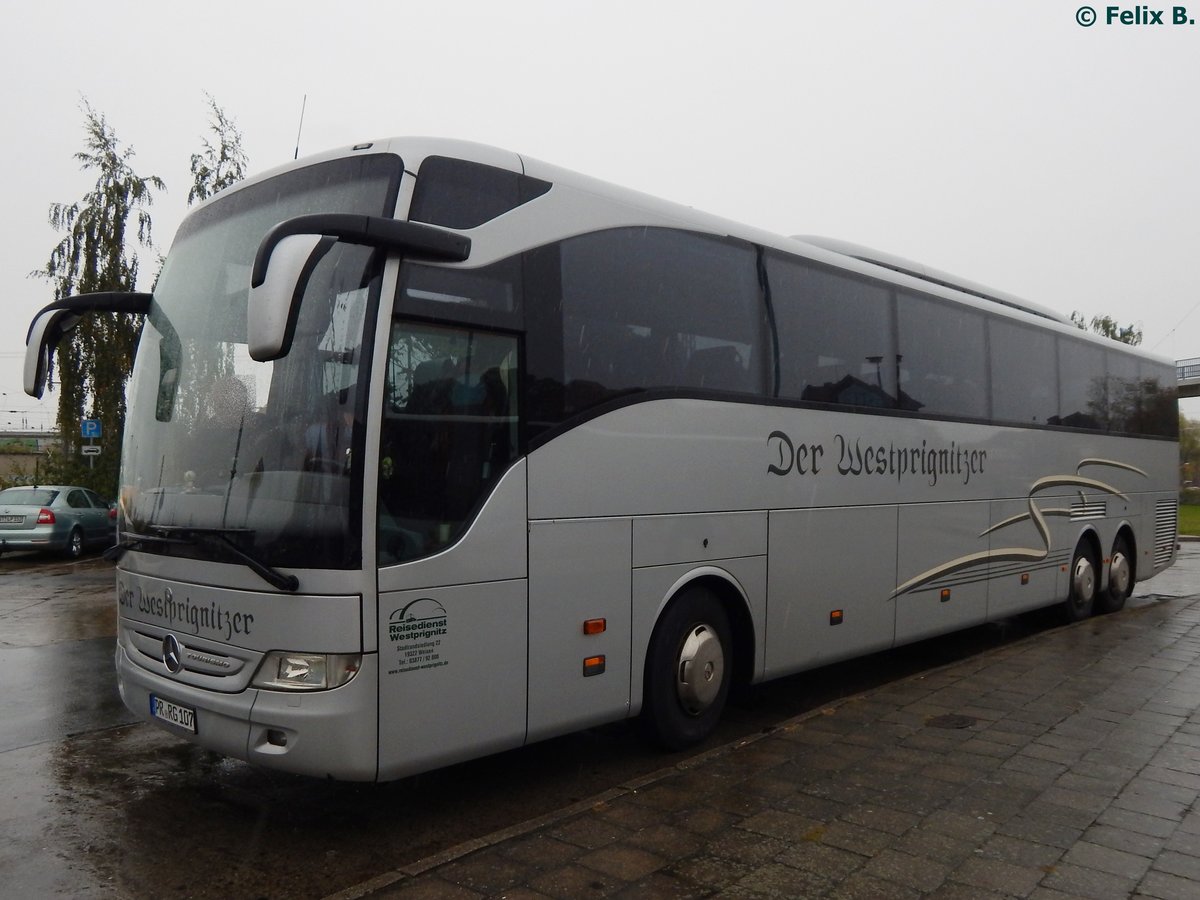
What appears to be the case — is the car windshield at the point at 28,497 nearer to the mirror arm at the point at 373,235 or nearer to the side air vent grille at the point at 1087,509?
the side air vent grille at the point at 1087,509

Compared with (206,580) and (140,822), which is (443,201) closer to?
(206,580)

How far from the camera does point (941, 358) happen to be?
368 inches

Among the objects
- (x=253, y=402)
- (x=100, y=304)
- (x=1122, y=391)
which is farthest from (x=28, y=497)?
(x=1122, y=391)

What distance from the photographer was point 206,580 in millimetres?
4984

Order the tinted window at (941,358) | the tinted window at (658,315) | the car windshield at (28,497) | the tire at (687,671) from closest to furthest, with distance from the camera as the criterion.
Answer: the tinted window at (658,315), the tire at (687,671), the tinted window at (941,358), the car windshield at (28,497)

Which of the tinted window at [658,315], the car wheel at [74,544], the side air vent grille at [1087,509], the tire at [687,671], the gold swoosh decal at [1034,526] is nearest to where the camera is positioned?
the tinted window at [658,315]

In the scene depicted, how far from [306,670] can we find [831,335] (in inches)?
192

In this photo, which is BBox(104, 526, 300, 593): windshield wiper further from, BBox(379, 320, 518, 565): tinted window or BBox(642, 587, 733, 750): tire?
BBox(642, 587, 733, 750): tire

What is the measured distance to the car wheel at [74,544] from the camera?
71.9 feet

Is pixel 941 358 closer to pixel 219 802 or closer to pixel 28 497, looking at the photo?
pixel 219 802

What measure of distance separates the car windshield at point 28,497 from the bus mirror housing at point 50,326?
18.0m

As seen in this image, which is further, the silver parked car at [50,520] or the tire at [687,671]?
the silver parked car at [50,520]

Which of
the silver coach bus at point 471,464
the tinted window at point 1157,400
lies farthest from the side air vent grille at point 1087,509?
the silver coach bus at point 471,464

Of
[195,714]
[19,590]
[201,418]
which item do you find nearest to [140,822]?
[195,714]
